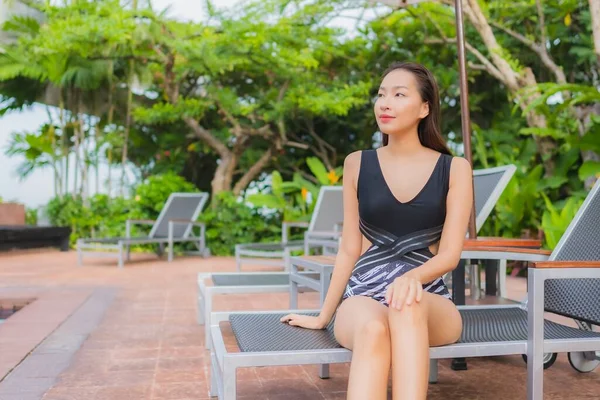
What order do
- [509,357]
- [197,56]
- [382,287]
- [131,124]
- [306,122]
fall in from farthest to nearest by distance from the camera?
[131,124] → [306,122] → [197,56] → [509,357] → [382,287]

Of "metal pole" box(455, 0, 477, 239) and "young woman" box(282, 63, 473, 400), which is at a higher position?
"metal pole" box(455, 0, 477, 239)

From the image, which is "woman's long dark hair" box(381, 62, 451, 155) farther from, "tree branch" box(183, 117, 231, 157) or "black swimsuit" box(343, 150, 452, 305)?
"tree branch" box(183, 117, 231, 157)

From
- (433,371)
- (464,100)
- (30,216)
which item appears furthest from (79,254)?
(433,371)

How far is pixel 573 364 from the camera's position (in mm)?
2920

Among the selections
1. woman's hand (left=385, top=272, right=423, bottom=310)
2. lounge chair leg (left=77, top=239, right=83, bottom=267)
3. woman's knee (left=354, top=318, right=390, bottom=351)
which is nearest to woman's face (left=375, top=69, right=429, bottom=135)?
woman's hand (left=385, top=272, right=423, bottom=310)

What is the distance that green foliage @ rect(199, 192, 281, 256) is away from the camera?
10.4 meters

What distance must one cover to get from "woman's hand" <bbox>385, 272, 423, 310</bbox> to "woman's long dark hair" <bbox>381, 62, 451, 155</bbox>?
58 cm

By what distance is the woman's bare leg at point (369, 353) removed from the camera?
1.60 metres

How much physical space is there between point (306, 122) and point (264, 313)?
29.8ft

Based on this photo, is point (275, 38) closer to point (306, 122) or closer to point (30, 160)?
point (306, 122)

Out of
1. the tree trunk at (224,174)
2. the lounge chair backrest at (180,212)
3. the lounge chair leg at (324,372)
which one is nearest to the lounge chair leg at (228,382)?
the lounge chair leg at (324,372)

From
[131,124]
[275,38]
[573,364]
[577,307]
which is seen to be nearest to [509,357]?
[573,364]

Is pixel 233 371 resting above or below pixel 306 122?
below

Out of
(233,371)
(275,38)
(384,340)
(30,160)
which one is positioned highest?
(275,38)
